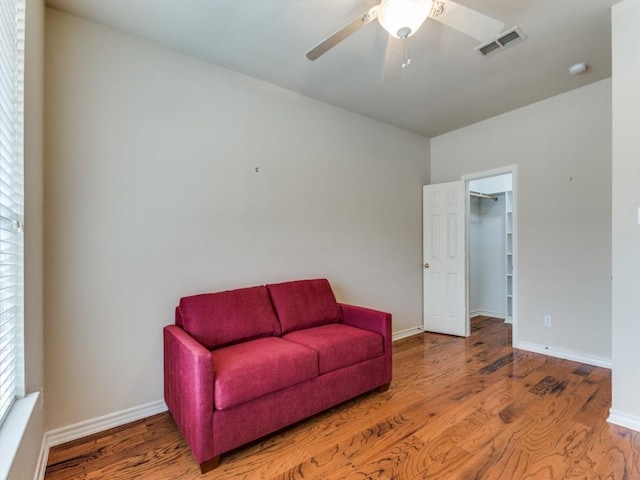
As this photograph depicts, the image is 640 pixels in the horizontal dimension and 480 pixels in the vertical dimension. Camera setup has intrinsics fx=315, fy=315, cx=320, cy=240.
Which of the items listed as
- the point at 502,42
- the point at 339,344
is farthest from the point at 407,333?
the point at 502,42

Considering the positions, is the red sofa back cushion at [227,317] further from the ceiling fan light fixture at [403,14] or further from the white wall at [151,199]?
the ceiling fan light fixture at [403,14]

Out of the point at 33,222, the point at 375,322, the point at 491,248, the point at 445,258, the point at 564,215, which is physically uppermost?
the point at 564,215

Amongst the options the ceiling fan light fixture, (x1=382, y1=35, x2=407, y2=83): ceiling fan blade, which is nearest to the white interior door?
(x1=382, y1=35, x2=407, y2=83): ceiling fan blade

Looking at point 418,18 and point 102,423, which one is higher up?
point 418,18

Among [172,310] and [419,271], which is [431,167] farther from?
[172,310]

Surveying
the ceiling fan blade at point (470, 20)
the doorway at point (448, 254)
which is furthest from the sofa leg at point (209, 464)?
the doorway at point (448, 254)

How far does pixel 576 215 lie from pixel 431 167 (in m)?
1.85

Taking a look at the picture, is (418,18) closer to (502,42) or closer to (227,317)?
(502,42)

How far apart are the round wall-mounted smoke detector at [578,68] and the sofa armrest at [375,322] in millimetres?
2692

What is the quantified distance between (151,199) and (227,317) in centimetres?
104

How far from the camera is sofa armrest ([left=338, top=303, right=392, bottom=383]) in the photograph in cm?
257

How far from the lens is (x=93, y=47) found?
2.15 meters

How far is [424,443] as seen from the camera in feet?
6.27

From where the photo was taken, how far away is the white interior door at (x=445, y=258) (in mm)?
4008
